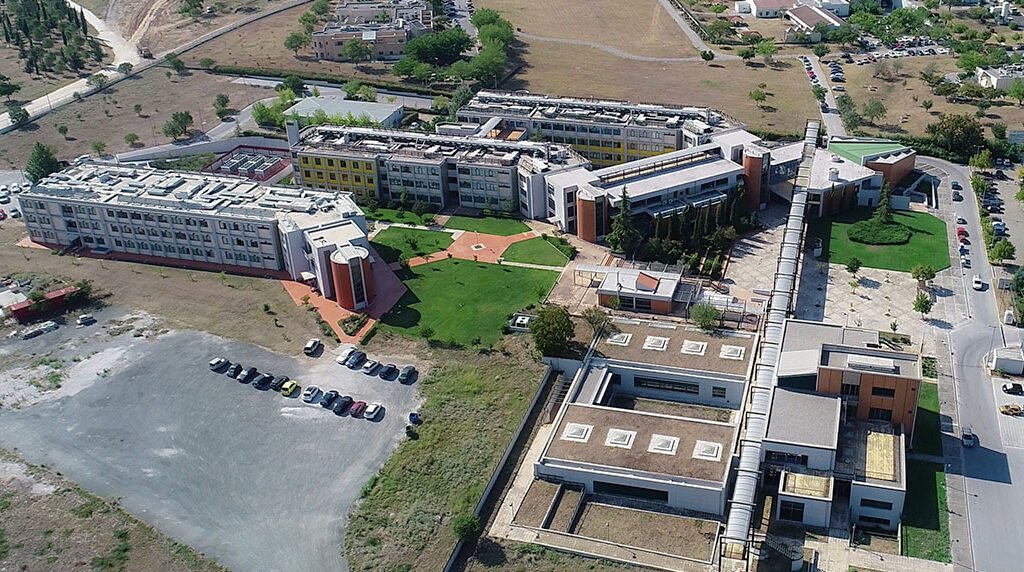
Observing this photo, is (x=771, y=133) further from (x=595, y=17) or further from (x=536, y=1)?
(x=536, y=1)

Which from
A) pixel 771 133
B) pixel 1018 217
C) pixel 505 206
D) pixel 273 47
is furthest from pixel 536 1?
pixel 1018 217

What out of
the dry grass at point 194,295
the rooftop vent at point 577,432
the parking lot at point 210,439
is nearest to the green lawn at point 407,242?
the dry grass at point 194,295

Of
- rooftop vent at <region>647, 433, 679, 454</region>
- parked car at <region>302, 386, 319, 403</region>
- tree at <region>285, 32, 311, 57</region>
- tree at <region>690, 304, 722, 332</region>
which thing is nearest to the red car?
parked car at <region>302, 386, 319, 403</region>

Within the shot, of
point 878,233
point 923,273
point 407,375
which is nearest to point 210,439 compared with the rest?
point 407,375

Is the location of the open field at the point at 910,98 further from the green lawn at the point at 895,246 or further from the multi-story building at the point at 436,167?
the multi-story building at the point at 436,167

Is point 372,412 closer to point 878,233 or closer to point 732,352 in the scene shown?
point 732,352

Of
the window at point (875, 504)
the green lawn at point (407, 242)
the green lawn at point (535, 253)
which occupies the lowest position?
the window at point (875, 504)
